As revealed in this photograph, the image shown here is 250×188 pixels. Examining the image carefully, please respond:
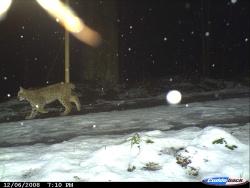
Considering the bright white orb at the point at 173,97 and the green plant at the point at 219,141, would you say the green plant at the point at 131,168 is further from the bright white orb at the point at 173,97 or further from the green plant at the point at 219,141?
the bright white orb at the point at 173,97

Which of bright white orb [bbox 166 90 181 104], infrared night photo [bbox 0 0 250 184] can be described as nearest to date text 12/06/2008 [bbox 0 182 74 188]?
infrared night photo [bbox 0 0 250 184]

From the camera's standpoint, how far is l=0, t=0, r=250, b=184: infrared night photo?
23.5 feet

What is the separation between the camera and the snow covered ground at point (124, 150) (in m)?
6.79

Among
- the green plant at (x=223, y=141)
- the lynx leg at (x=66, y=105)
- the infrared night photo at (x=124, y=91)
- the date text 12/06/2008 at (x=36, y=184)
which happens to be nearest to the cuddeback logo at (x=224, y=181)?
the infrared night photo at (x=124, y=91)

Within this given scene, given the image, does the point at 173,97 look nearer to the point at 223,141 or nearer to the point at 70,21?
the point at 70,21

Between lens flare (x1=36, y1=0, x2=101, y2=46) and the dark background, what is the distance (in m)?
0.24

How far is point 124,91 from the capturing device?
16797 mm

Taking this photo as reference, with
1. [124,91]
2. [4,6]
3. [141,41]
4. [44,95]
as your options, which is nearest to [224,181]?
[44,95]

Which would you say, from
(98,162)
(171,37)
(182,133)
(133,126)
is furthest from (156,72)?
(98,162)

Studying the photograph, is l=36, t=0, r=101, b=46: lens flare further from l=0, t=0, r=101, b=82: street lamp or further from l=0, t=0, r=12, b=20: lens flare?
l=0, t=0, r=12, b=20: lens flare

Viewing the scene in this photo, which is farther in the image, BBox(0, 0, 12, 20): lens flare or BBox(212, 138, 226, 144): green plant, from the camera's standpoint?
BBox(0, 0, 12, 20): lens flare

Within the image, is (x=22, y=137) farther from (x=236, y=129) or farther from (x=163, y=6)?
(x=163, y=6)

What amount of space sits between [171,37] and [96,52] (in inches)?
184

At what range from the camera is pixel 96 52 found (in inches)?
678
